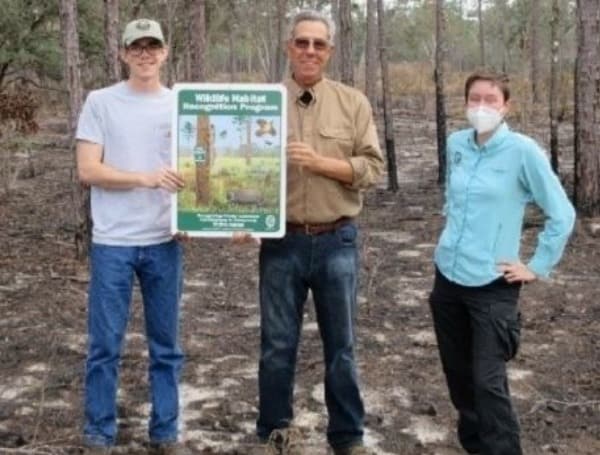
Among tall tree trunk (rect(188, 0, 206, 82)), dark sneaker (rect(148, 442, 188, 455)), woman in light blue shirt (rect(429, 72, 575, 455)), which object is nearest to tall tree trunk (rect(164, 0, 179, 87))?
tall tree trunk (rect(188, 0, 206, 82))

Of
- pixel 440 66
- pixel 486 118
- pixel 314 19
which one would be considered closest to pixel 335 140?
pixel 314 19

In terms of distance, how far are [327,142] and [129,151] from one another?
2.74 feet

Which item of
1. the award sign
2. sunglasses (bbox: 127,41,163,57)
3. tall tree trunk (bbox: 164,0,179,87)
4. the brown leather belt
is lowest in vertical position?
the brown leather belt

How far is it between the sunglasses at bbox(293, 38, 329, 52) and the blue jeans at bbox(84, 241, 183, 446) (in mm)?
1031

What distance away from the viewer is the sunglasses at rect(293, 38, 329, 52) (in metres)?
3.76

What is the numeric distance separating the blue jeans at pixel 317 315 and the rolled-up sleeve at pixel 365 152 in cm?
26

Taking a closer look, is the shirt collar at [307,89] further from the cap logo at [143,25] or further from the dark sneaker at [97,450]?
the dark sneaker at [97,450]

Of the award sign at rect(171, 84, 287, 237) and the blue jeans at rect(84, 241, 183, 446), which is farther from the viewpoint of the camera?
the blue jeans at rect(84, 241, 183, 446)

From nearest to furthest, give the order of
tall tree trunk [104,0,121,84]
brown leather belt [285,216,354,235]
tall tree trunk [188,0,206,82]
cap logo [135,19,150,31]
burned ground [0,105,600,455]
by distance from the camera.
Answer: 1. cap logo [135,19,150,31]
2. brown leather belt [285,216,354,235]
3. burned ground [0,105,600,455]
4. tall tree trunk [104,0,121,84]
5. tall tree trunk [188,0,206,82]

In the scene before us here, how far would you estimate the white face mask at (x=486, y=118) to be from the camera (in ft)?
12.6

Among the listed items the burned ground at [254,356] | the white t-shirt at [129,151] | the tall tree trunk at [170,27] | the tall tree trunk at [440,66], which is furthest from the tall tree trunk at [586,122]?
the tall tree trunk at [170,27]

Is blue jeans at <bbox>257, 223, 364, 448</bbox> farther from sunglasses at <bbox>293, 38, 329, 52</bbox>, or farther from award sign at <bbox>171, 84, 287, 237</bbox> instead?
sunglasses at <bbox>293, 38, 329, 52</bbox>

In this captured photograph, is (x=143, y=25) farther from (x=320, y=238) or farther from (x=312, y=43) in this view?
(x=320, y=238)

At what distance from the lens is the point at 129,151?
3918 millimetres
